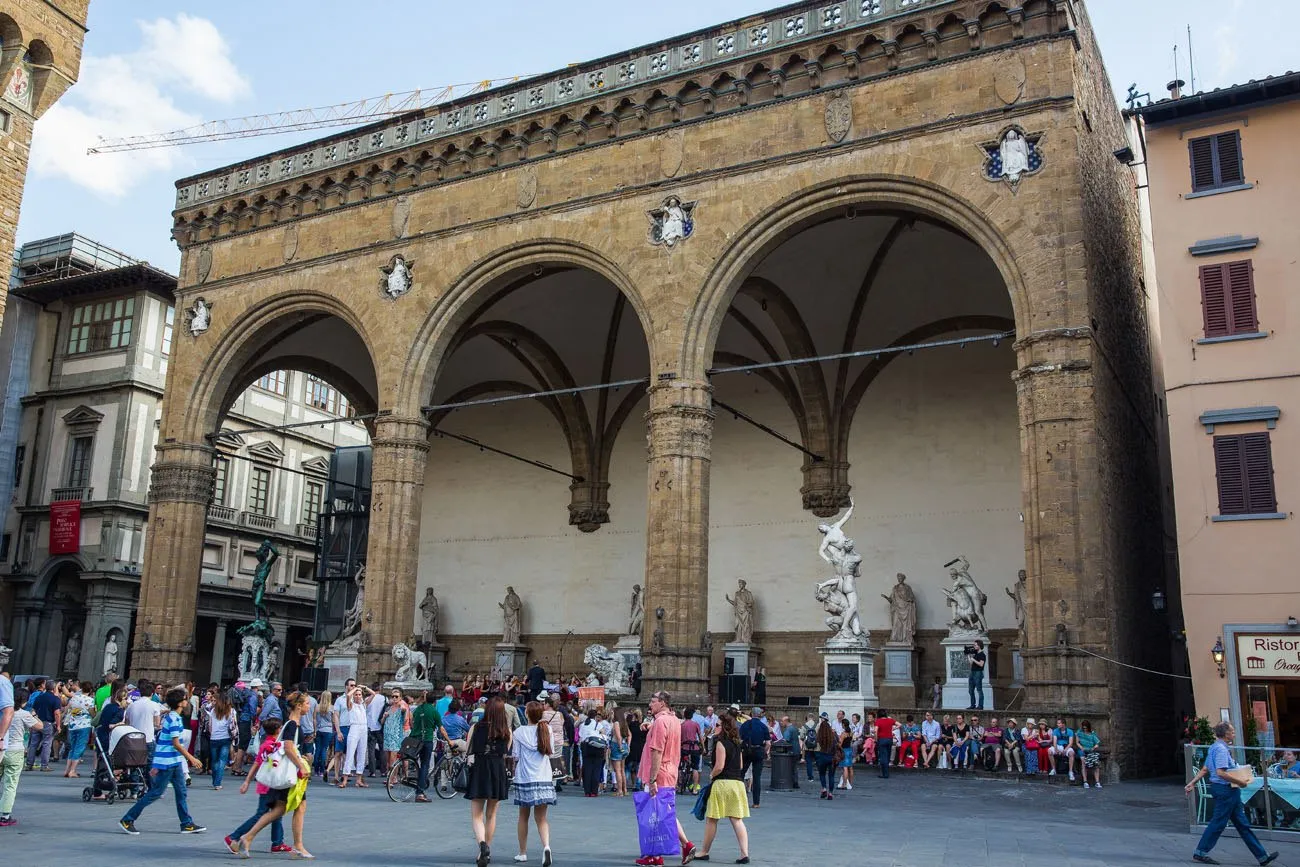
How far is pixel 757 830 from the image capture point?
1169 centimetres

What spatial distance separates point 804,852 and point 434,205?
1789 centimetres

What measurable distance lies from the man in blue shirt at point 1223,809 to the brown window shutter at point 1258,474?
8.39 m

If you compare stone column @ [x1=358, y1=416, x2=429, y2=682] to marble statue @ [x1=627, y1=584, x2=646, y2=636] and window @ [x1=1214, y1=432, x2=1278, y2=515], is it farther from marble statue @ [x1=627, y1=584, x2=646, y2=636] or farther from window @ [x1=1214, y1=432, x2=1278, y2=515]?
window @ [x1=1214, y1=432, x2=1278, y2=515]

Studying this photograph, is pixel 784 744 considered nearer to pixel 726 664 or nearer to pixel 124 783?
pixel 124 783

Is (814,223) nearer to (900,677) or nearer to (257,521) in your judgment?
(900,677)

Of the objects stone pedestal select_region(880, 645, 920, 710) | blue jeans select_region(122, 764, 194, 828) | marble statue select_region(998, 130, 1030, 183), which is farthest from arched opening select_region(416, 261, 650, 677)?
blue jeans select_region(122, 764, 194, 828)

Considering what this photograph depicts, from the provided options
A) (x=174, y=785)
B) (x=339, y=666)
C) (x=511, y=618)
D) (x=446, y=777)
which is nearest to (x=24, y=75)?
(x=174, y=785)

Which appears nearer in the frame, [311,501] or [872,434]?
[872,434]

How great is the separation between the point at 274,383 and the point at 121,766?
29.8 meters

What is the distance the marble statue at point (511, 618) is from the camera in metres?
30.7

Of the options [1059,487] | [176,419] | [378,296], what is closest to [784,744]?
[1059,487]

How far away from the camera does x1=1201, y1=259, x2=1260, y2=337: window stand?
1838 cm

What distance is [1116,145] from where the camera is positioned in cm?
2361

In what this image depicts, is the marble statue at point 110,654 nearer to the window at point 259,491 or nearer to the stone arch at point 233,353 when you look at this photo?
the window at point 259,491
